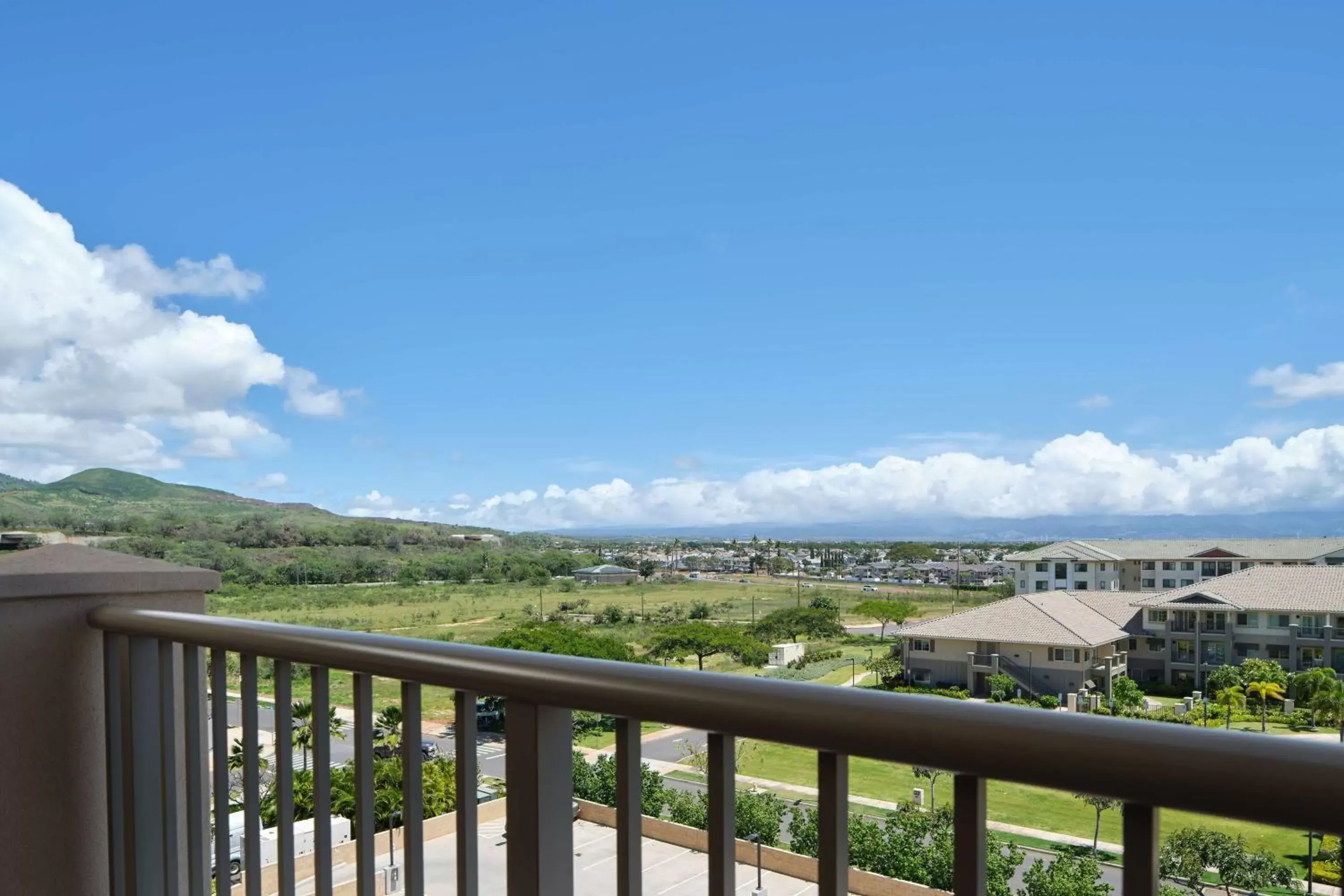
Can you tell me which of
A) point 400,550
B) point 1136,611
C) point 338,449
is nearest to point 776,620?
point 1136,611

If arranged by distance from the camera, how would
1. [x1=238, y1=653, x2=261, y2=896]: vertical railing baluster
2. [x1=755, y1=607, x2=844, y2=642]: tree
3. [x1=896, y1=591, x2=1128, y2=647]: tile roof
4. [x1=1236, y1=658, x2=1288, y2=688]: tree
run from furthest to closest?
[x1=755, y1=607, x2=844, y2=642]: tree, [x1=896, y1=591, x2=1128, y2=647]: tile roof, [x1=1236, y1=658, x2=1288, y2=688]: tree, [x1=238, y1=653, x2=261, y2=896]: vertical railing baluster

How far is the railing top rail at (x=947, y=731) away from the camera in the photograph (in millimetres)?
512

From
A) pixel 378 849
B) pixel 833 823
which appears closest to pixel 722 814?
pixel 833 823

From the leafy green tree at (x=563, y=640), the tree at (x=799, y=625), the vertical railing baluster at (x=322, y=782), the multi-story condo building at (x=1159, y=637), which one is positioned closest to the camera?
the vertical railing baluster at (x=322, y=782)

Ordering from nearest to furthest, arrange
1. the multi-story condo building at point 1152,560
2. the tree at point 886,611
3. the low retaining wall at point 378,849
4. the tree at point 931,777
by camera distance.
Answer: the tree at point 931,777 → the low retaining wall at point 378,849 → the multi-story condo building at point 1152,560 → the tree at point 886,611

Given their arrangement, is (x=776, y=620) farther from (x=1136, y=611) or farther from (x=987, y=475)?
(x=987, y=475)

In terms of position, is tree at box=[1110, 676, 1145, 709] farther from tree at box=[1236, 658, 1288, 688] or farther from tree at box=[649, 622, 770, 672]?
tree at box=[649, 622, 770, 672]

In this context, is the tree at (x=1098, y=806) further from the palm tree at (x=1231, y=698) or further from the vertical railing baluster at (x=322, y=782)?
the palm tree at (x=1231, y=698)

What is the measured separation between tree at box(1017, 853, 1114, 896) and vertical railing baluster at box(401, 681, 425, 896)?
2.08 ft

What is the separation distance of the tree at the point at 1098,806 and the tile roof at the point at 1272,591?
7.08 feet

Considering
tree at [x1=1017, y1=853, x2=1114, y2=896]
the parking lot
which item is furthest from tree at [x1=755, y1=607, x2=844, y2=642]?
tree at [x1=1017, y1=853, x2=1114, y2=896]

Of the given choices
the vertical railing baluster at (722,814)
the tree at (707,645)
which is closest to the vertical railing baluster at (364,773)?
the vertical railing baluster at (722,814)

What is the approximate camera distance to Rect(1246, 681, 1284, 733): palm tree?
7.05 ft

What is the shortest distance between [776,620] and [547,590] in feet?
3.96
